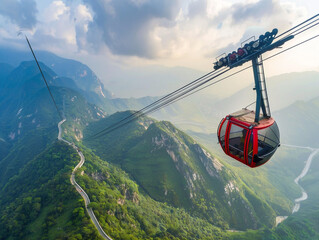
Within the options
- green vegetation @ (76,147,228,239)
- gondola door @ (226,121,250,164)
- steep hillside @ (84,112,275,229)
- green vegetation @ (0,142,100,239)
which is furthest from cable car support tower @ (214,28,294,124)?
steep hillside @ (84,112,275,229)

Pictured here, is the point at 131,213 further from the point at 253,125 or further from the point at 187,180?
the point at 253,125

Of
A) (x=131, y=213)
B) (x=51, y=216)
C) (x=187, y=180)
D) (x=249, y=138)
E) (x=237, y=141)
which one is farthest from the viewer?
(x=187, y=180)

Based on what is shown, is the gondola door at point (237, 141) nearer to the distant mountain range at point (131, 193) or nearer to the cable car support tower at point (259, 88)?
the cable car support tower at point (259, 88)

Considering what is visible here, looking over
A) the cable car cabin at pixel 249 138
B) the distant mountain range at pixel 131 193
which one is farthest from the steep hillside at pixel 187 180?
the cable car cabin at pixel 249 138

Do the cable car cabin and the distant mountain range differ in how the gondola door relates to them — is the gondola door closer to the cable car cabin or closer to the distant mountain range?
the cable car cabin

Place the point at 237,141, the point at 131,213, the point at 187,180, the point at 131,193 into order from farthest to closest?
1. the point at 187,180
2. the point at 131,193
3. the point at 131,213
4. the point at 237,141

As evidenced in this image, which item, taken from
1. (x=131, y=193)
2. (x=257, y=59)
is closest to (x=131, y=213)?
(x=131, y=193)

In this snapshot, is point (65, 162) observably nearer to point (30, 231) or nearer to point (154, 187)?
point (30, 231)

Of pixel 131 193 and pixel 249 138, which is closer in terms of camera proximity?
pixel 249 138
